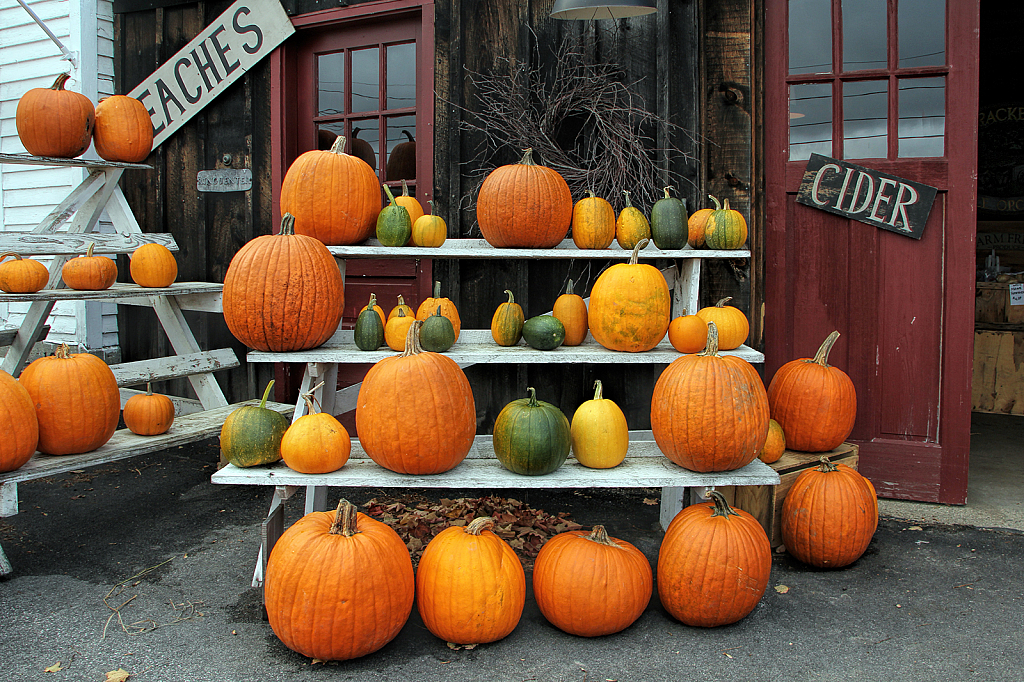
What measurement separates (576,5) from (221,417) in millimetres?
2977

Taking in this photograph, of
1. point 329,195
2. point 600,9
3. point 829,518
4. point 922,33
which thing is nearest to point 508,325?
point 329,195

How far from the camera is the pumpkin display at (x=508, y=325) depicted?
3322mm

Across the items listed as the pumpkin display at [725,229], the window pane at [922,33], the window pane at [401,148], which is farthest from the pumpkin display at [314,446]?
the window pane at [922,33]

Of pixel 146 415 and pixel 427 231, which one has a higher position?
pixel 427 231

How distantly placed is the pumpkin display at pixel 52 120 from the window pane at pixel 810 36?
13.3 ft

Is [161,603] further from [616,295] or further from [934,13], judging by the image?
[934,13]

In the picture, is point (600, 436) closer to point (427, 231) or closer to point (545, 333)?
point (545, 333)

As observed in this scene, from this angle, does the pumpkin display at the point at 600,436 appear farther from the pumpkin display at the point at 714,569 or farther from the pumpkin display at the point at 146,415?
the pumpkin display at the point at 146,415

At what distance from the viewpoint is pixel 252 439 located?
287 cm

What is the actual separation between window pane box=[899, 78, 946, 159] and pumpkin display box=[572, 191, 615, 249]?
1.82 metres

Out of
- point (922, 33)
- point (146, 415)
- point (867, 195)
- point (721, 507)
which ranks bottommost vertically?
point (721, 507)

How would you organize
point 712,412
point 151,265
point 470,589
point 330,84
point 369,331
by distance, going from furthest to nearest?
point 330,84
point 151,265
point 369,331
point 712,412
point 470,589

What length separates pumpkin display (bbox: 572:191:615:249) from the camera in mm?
3441

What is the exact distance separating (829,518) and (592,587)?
124 centimetres
